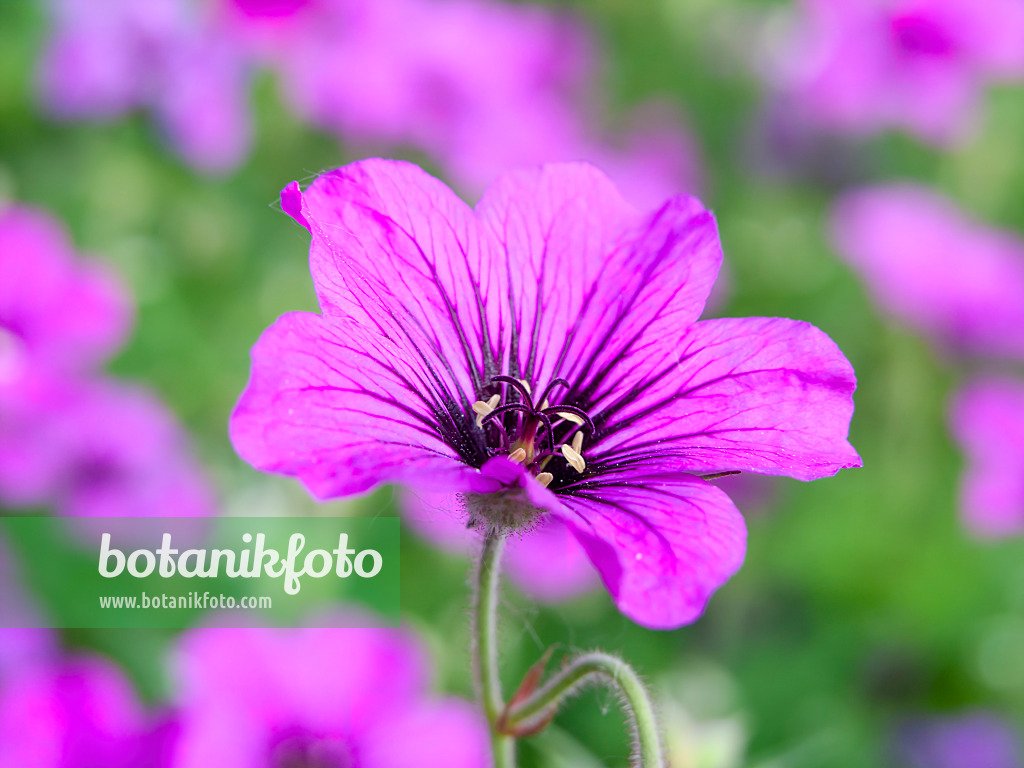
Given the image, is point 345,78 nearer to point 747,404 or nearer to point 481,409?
point 481,409

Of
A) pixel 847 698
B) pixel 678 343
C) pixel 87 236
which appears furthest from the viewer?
pixel 87 236

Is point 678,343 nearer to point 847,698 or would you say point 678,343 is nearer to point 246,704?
point 246,704

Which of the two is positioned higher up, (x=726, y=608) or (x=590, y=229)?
(x=726, y=608)

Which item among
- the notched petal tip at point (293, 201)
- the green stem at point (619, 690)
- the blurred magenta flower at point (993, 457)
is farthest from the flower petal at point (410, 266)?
the blurred magenta flower at point (993, 457)

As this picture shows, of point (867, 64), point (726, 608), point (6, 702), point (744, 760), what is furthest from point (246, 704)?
point (867, 64)

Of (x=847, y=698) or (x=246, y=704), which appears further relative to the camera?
(x=847, y=698)

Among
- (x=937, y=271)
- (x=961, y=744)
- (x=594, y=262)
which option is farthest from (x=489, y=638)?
(x=937, y=271)

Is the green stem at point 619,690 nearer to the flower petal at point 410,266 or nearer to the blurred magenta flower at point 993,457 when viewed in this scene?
the flower petal at point 410,266

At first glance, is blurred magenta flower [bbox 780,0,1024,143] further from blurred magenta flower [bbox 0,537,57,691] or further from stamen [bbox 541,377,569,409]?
blurred magenta flower [bbox 0,537,57,691]
